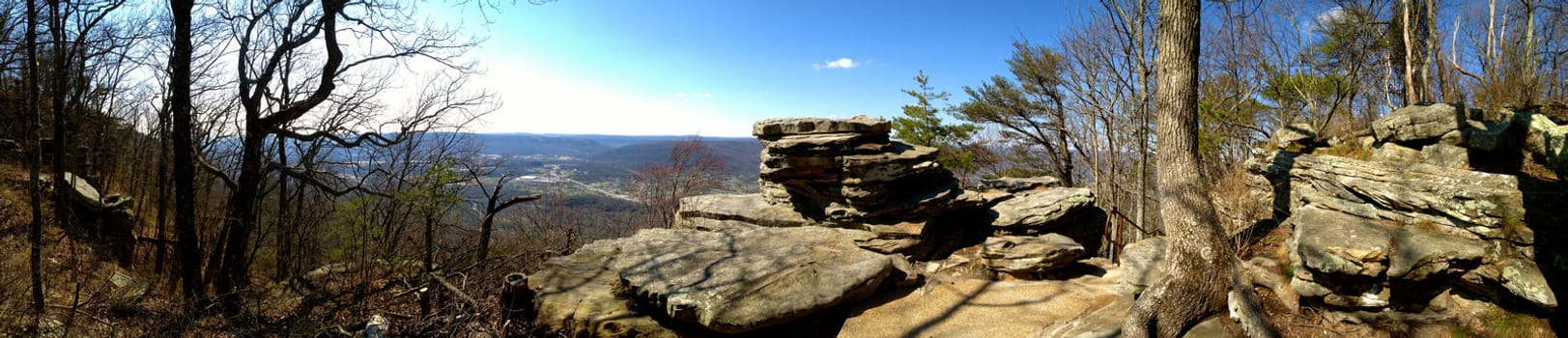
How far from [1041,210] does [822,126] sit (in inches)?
155

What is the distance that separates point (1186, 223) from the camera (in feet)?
16.3

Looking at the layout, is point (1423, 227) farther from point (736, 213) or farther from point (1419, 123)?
point (736, 213)

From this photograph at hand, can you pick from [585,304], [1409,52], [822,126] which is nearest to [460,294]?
[585,304]

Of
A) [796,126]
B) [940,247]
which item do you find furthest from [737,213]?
[940,247]

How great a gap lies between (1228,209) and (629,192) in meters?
18.7

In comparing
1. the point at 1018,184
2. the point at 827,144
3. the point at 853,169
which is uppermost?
the point at 827,144

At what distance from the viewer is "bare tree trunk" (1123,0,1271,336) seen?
4.88 m

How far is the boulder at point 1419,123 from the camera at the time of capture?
19.3 feet

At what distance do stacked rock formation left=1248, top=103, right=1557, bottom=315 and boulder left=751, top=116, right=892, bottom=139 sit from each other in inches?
215

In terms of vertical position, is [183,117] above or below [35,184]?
above

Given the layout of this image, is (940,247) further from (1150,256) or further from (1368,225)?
(1368,225)

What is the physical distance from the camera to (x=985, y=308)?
6.27 metres

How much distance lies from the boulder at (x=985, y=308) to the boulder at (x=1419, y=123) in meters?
3.40

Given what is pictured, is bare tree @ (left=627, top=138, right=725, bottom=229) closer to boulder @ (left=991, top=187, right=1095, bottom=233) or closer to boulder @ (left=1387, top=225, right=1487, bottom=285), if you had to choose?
boulder @ (left=991, top=187, right=1095, bottom=233)
